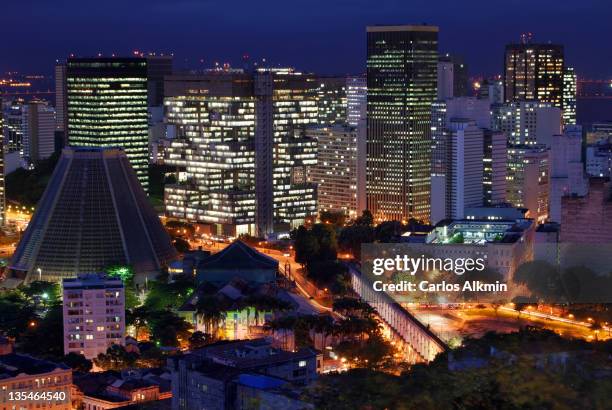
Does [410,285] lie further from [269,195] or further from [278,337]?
[269,195]

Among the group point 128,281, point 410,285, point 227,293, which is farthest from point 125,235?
point 410,285

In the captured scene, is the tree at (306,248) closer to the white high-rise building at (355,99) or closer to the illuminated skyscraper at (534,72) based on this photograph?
the white high-rise building at (355,99)

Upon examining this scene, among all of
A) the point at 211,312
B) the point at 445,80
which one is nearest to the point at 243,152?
the point at 445,80

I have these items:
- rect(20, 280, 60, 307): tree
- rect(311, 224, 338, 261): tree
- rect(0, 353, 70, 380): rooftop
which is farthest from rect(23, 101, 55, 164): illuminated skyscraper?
rect(0, 353, 70, 380): rooftop

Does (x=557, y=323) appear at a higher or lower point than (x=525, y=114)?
lower

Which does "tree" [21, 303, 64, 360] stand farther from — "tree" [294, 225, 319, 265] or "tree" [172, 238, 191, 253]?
"tree" [172, 238, 191, 253]

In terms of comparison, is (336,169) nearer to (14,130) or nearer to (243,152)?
(243,152)
